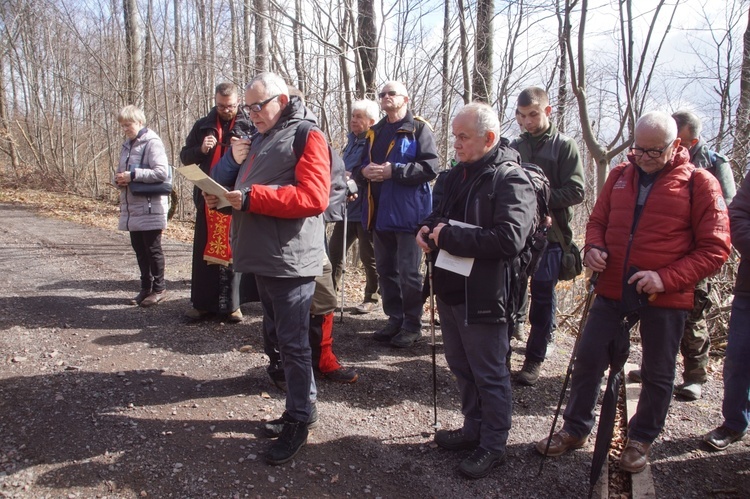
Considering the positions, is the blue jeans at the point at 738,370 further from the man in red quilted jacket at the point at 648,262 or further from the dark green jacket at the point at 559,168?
the dark green jacket at the point at 559,168

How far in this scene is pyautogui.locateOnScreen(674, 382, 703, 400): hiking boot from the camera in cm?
393

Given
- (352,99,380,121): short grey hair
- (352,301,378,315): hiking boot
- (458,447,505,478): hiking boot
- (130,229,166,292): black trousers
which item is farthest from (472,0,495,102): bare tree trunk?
(458,447,505,478): hiking boot

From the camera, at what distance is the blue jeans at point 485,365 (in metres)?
2.79

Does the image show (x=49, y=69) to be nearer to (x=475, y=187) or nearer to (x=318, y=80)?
(x=318, y=80)

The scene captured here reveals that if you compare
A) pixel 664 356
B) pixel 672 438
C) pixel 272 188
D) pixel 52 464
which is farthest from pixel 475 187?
pixel 52 464

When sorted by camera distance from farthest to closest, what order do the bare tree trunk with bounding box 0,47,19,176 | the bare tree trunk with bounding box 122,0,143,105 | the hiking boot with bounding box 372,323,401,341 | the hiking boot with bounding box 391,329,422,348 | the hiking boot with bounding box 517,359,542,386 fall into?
the bare tree trunk with bounding box 0,47,19,176 < the bare tree trunk with bounding box 122,0,143,105 < the hiking boot with bounding box 372,323,401,341 < the hiking boot with bounding box 391,329,422,348 < the hiking boot with bounding box 517,359,542,386

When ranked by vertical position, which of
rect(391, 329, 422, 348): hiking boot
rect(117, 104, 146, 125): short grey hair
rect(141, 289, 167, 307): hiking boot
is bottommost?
rect(391, 329, 422, 348): hiking boot

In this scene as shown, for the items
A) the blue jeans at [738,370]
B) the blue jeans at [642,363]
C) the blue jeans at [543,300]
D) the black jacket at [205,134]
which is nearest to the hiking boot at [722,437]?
the blue jeans at [738,370]

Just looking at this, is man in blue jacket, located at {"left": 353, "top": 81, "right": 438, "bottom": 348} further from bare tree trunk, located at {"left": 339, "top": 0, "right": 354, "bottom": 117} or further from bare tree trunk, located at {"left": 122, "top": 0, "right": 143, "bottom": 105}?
bare tree trunk, located at {"left": 122, "top": 0, "right": 143, "bottom": 105}

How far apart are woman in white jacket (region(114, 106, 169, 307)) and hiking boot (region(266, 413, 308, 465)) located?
3.05 metres

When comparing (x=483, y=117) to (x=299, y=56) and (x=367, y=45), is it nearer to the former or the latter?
(x=367, y=45)

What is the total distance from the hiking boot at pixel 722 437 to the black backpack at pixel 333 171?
2.77m

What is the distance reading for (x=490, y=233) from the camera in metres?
2.62

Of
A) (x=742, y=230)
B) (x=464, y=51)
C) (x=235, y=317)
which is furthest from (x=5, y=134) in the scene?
(x=742, y=230)
